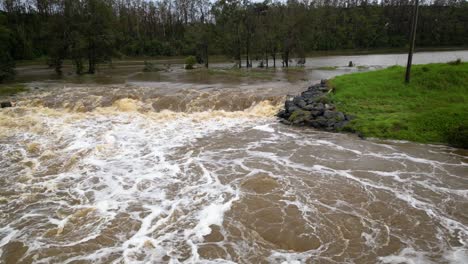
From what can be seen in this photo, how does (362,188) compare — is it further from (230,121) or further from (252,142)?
(230,121)

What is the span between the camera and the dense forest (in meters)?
34.7

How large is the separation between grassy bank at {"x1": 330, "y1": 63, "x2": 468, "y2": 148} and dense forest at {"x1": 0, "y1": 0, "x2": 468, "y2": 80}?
22555 millimetres

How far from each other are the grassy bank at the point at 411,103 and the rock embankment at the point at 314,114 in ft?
1.86

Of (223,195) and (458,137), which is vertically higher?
(458,137)

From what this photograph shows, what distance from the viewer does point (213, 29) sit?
154 ft

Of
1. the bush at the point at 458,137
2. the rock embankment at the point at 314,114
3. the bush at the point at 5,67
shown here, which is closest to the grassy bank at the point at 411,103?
the bush at the point at 458,137

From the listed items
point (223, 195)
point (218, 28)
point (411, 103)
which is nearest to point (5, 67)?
point (218, 28)

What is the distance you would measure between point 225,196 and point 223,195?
0.26 feet

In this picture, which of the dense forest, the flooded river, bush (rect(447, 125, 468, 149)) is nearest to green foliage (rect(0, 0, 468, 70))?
the dense forest

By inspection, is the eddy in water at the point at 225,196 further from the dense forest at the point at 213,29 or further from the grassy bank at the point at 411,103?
the dense forest at the point at 213,29

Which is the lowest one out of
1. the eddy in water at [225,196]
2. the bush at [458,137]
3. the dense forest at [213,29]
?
the eddy in water at [225,196]

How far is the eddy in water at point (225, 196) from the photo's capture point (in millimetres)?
6504

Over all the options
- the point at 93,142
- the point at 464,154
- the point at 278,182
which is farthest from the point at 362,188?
the point at 93,142

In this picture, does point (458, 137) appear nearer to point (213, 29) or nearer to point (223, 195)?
point (223, 195)
